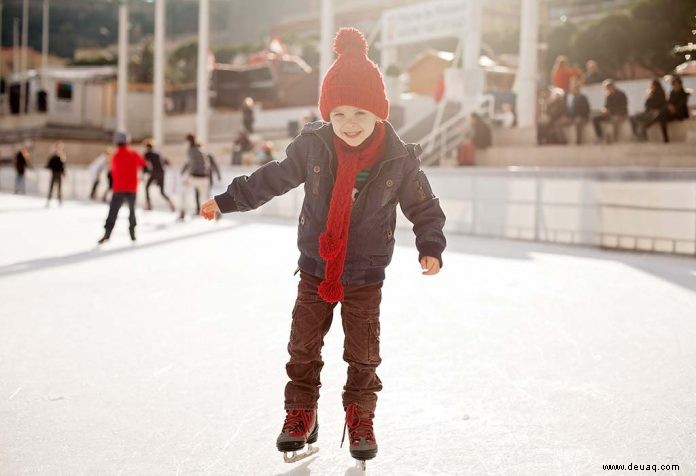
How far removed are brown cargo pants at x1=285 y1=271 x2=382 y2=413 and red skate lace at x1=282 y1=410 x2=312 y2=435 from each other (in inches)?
0.8

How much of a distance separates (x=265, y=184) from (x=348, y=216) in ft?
1.11

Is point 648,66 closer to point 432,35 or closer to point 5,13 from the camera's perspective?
point 432,35

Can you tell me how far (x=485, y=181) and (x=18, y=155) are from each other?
19956mm

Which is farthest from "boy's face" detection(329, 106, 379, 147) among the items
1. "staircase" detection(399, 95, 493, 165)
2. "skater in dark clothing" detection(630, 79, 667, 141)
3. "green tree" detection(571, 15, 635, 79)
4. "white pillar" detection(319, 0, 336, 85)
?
"green tree" detection(571, 15, 635, 79)

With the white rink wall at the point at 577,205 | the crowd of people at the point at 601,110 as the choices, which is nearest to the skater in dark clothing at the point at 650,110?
the crowd of people at the point at 601,110

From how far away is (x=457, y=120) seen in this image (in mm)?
21438

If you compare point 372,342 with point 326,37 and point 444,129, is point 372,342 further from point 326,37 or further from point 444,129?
point 326,37

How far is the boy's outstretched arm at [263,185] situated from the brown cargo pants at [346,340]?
0.30 meters

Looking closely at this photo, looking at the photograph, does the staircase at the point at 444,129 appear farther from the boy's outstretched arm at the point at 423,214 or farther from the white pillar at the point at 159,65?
the boy's outstretched arm at the point at 423,214

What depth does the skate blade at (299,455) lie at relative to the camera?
283cm

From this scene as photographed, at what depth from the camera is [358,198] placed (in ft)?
9.21

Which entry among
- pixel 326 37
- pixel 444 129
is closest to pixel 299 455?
pixel 444 129

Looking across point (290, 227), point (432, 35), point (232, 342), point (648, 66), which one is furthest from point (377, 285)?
point (648, 66)

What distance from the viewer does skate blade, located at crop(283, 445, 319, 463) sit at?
9.28ft
